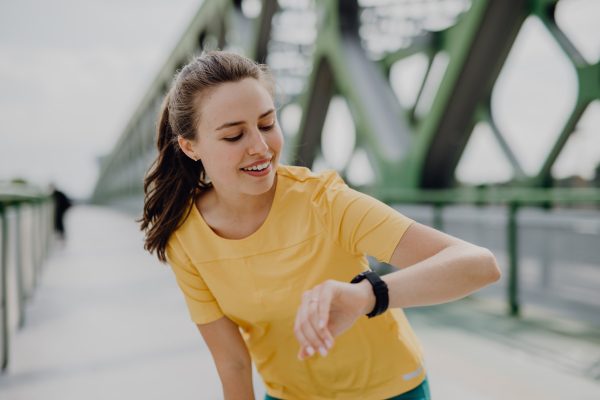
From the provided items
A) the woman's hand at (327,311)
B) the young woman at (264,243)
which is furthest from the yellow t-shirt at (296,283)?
the woman's hand at (327,311)

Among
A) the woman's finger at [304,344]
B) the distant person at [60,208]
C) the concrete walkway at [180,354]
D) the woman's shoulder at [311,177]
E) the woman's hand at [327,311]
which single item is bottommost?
the distant person at [60,208]

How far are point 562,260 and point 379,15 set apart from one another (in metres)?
8.12

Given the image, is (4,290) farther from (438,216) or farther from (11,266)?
(438,216)

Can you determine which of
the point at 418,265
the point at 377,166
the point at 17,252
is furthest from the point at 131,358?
the point at 377,166

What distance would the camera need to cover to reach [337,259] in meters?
1.40

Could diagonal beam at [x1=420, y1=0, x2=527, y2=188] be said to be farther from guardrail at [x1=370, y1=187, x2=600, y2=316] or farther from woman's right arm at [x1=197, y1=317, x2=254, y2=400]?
woman's right arm at [x1=197, y1=317, x2=254, y2=400]

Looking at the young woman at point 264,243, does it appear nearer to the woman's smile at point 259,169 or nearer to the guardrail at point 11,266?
the woman's smile at point 259,169

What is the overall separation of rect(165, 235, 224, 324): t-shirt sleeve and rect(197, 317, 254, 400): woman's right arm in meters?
0.03

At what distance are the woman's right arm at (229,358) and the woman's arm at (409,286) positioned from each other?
2.12ft

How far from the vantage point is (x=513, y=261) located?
4.32m

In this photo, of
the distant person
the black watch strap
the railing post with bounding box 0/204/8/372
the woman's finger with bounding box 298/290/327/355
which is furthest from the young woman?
the distant person

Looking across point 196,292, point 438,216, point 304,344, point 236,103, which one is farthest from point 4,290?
point 438,216

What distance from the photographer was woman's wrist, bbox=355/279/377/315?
98 cm

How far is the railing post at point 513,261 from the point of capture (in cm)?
427
